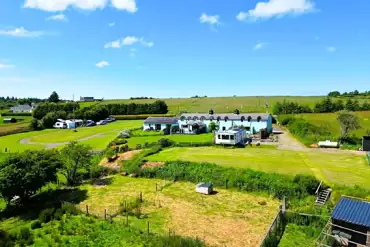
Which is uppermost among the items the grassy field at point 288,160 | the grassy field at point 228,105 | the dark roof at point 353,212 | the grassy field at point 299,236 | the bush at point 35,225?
the grassy field at point 228,105

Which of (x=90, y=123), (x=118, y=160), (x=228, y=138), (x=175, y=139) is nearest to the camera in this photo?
(x=118, y=160)

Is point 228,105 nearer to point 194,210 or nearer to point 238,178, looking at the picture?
point 238,178

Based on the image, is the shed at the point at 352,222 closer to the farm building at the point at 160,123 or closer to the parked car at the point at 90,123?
the farm building at the point at 160,123

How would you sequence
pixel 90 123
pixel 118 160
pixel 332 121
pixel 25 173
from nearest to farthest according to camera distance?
pixel 25 173, pixel 118 160, pixel 332 121, pixel 90 123

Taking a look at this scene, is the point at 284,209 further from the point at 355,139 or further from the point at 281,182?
the point at 355,139

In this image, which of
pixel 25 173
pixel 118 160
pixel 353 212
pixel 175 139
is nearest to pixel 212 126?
pixel 175 139

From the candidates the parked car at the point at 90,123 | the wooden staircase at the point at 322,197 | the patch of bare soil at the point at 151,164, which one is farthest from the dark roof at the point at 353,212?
the parked car at the point at 90,123
